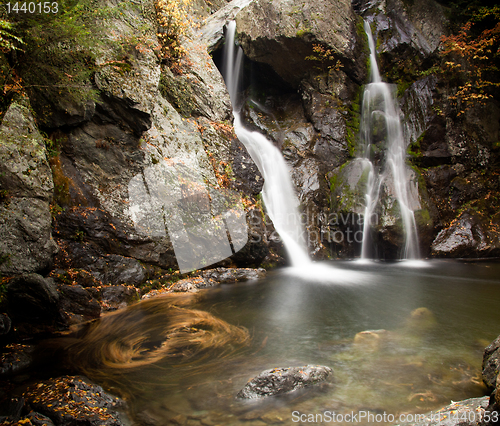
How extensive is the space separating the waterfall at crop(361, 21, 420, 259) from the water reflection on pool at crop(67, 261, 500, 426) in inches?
142

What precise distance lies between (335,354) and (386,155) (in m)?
9.85

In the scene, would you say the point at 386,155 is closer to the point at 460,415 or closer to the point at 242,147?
the point at 242,147

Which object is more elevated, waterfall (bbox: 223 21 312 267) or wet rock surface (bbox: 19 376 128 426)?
waterfall (bbox: 223 21 312 267)

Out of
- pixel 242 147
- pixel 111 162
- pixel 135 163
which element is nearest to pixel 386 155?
pixel 242 147

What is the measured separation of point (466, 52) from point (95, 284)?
14.5 meters

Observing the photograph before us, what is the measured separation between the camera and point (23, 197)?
491 cm

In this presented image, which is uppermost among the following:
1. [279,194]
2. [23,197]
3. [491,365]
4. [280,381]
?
[279,194]

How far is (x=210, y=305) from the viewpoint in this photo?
5.83 m

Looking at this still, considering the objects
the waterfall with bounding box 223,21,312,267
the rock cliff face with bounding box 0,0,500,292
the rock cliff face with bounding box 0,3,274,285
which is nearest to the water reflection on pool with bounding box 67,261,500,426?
the rock cliff face with bounding box 0,3,274,285

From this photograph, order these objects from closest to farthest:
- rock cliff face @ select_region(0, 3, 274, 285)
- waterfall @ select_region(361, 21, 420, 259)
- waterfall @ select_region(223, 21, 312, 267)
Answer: rock cliff face @ select_region(0, 3, 274, 285) → waterfall @ select_region(361, 21, 420, 259) → waterfall @ select_region(223, 21, 312, 267)

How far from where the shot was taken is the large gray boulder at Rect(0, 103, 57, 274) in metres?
4.61

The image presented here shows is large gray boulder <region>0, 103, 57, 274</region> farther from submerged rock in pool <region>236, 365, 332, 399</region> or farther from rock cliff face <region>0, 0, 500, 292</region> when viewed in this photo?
submerged rock in pool <region>236, 365, 332, 399</region>

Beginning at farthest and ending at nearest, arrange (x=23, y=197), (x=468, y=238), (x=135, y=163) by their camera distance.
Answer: (x=468, y=238) → (x=135, y=163) → (x=23, y=197)

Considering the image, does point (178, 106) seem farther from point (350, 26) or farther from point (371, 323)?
point (350, 26)
